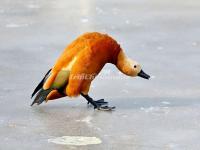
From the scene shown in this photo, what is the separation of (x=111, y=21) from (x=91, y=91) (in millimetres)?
3140

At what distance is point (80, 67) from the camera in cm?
538

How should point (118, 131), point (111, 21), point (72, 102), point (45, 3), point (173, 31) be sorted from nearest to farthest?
1. point (118, 131)
2. point (72, 102)
3. point (173, 31)
4. point (111, 21)
5. point (45, 3)

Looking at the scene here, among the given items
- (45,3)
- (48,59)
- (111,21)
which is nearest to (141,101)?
(48,59)

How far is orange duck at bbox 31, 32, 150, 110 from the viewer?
5383 millimetres

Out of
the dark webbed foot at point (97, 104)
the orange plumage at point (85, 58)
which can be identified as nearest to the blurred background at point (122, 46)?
the dark webbed foot at point (97, 104)

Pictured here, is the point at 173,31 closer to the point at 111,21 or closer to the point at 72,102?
the point at 111,21

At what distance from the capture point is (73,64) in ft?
17.7

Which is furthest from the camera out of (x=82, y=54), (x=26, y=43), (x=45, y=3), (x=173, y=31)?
(x=45, y=3)

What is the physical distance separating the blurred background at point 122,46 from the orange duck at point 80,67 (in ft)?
0.45

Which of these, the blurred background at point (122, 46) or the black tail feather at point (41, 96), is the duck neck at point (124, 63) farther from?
the black tail feather at point (41, 96)

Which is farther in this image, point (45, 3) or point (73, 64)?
point (45, 3)

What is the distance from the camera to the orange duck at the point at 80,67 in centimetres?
538

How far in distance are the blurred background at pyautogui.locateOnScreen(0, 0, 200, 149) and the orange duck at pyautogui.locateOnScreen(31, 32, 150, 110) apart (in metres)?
0.14

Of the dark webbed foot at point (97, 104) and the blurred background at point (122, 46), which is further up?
the dark webbed foot at point (97, 104)
